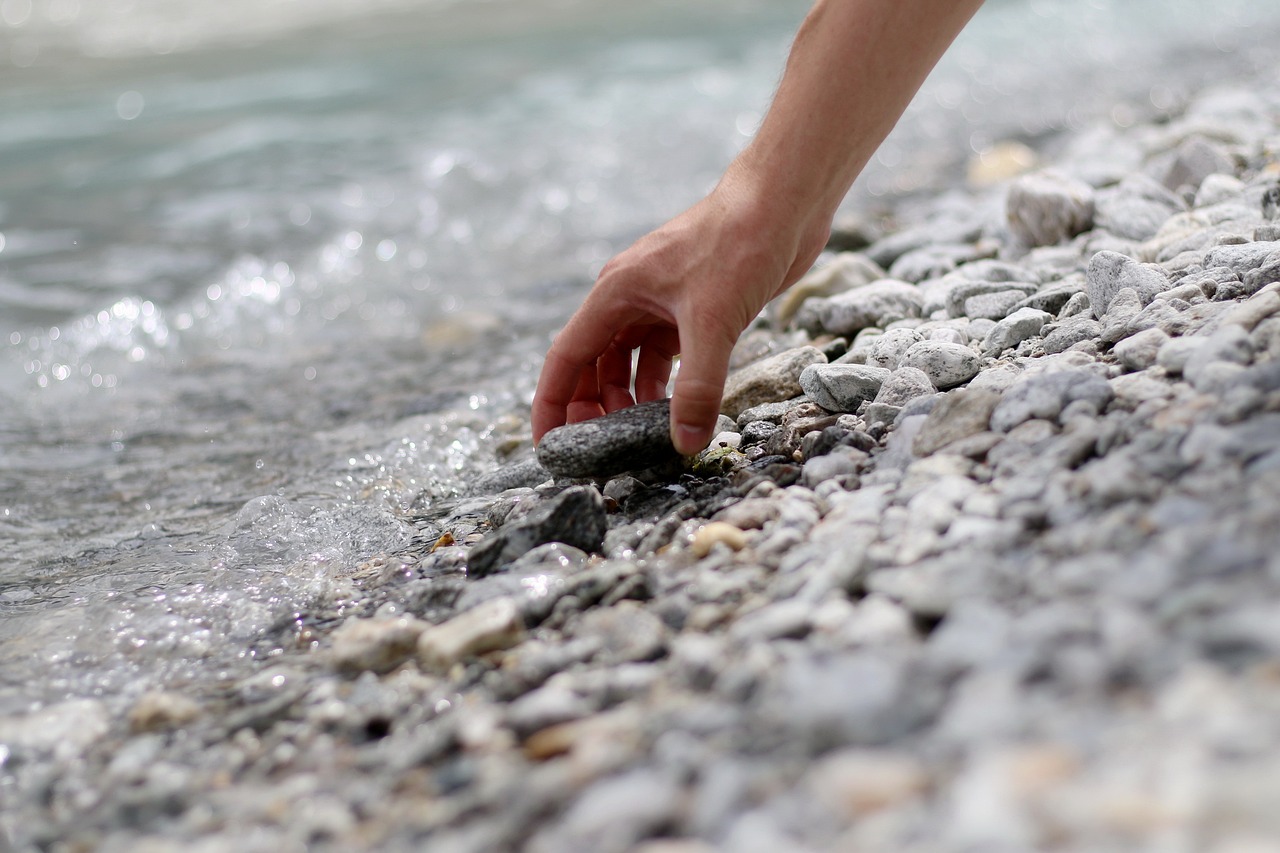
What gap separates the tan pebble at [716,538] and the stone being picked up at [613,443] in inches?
14.4

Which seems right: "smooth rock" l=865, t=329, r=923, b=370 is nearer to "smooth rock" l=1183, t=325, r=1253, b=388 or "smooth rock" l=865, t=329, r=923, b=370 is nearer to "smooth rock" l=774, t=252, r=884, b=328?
"smooth rock" l=1183, t=325, r=1253, b=388

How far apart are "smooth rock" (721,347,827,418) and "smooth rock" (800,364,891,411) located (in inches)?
7.6

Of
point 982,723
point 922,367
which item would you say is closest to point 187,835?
point 982,723

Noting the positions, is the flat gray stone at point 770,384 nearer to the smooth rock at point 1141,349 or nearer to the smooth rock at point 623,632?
the smooth rock at point 1141,349

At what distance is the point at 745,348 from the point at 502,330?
47.7 inches

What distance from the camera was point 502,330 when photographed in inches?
156

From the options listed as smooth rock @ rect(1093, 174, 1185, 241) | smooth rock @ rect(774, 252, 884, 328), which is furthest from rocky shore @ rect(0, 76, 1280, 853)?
smooth rock @ rect(774, 252, 884, 328)

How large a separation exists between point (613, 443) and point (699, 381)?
27 cm

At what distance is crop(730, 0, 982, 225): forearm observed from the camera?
1.85 m

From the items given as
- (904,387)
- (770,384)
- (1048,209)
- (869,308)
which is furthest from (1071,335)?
(1048,209)

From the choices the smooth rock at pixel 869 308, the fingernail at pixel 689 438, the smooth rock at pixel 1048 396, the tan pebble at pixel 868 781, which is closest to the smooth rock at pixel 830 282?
the smooth rock at pixel 869 308

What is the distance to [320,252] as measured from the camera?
5164mm

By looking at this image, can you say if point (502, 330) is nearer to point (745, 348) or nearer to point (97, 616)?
point (745, 348)

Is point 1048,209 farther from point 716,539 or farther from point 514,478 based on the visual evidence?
point 716,539
